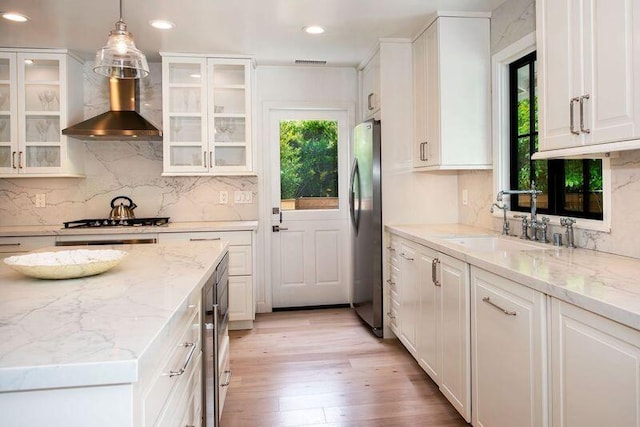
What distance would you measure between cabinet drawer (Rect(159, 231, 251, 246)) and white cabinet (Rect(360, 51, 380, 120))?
158 centimetres

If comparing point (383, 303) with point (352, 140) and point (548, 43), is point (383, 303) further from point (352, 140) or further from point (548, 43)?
point (548, 43)

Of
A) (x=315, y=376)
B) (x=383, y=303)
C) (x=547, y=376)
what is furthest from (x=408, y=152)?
(x=547, y=376)

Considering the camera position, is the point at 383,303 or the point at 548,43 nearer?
the point at 548,43

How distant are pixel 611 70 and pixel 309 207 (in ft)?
10.1

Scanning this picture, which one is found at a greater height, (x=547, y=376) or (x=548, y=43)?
(x=548, y=43)

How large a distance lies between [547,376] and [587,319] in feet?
1.03

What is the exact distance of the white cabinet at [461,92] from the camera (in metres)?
3.01

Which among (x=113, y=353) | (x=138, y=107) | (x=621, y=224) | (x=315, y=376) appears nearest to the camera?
(x=113, y=353)

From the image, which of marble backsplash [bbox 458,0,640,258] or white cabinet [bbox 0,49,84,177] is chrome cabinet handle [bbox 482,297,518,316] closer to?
marble backsplash [bbox 458,0,640,258]

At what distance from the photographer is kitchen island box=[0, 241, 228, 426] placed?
30.2 inches

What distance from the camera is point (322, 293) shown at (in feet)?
14.5

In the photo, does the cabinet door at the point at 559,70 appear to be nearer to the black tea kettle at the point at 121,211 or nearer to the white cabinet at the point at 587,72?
the white cabinet at the point at 587,72

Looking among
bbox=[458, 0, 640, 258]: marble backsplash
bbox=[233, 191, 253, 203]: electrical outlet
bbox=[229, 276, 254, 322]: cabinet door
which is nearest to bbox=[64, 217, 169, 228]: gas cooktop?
bbox=[233, 191, 253, 203]: electrical outlet

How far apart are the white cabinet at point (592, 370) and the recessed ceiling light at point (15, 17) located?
3.66 metres
